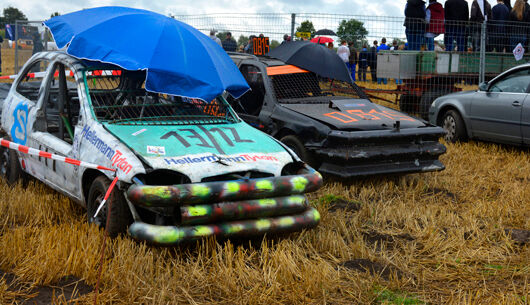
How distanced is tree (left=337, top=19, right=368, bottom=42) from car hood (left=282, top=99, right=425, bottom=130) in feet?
18.6

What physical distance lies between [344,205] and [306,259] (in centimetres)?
201

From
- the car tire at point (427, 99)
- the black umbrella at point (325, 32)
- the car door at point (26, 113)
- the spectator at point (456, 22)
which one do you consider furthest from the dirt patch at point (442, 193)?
the black umbrella at point (325, 32)

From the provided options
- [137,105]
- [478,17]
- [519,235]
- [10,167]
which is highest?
[478,17]

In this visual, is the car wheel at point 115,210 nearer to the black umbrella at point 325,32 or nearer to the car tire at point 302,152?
the car tire at point 302,152

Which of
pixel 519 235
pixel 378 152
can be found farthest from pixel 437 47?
pixel 519 235

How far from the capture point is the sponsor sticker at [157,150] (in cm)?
464

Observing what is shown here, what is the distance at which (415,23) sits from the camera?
1306 centimetres

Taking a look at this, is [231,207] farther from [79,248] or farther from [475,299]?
[475,299]

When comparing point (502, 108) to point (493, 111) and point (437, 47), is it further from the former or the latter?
point (437, 47)

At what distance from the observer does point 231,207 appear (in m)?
4.49

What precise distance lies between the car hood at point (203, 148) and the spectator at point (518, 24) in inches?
415

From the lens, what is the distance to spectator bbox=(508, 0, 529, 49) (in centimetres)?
1398

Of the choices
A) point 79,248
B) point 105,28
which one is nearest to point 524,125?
point 105,28

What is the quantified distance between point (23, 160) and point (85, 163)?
2023mm
